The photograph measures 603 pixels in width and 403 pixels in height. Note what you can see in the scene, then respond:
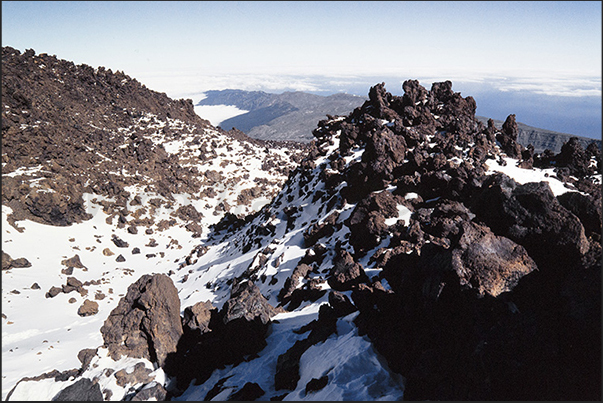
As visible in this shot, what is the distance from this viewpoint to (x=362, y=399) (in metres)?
8.41

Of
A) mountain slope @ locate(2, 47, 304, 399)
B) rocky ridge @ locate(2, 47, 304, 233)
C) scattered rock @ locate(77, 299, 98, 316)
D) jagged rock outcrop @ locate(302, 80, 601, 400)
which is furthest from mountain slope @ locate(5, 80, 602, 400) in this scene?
rocky ridge @ locate(2, 47, 304, 233)

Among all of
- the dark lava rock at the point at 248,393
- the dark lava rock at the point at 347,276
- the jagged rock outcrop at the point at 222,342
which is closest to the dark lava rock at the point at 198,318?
the jagged rock outcrop at the point at 222,342

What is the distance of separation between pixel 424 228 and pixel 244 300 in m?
10.9

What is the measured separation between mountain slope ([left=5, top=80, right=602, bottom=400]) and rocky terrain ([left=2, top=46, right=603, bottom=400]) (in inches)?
2.2

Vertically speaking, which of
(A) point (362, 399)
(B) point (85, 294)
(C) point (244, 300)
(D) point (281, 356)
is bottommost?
(B) point (85, 294)

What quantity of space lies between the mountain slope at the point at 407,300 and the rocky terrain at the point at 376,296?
56 mm

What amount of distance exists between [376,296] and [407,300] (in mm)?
2141

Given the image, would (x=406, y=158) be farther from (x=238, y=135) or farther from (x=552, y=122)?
(x=552, y=122)

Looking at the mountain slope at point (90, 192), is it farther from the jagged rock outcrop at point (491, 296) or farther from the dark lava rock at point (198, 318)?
the jagged rock outcrop at point (491, 296)

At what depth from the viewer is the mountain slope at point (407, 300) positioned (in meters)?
6.39

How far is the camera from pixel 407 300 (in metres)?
10.0

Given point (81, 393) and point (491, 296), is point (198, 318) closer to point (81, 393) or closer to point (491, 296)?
point (81, 393)

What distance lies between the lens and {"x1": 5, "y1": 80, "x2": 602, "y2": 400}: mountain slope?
6.39m

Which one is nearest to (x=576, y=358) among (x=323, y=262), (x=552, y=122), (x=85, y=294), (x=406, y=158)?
(x=323, y=262)
